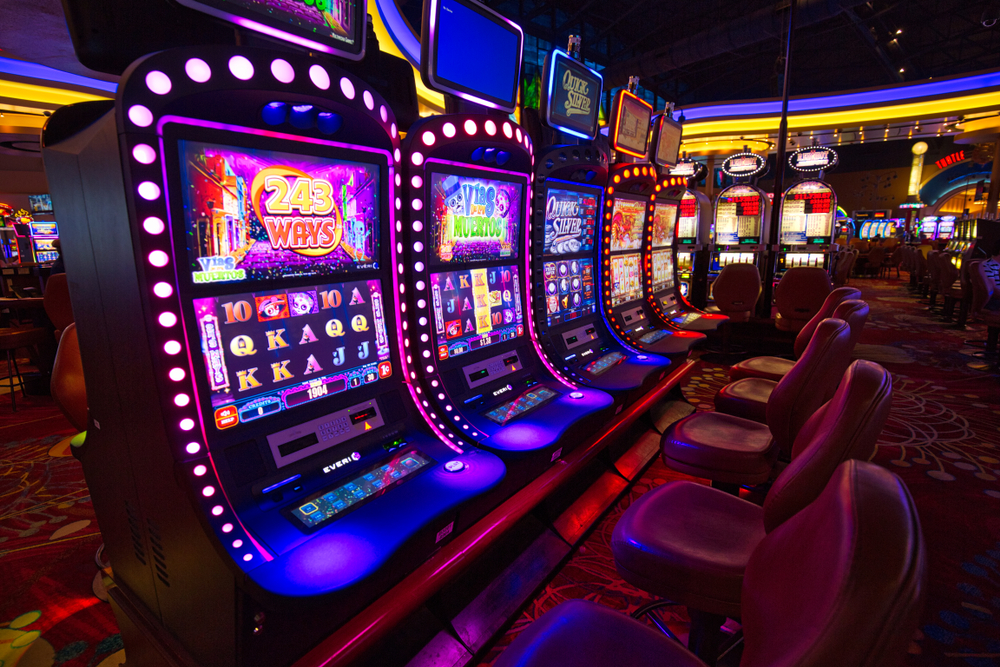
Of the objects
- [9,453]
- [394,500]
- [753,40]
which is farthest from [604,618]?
[753,40]

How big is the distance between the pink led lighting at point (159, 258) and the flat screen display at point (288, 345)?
0.46 ft

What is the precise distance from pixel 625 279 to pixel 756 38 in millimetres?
7280

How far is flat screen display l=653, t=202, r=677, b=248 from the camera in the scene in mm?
4496

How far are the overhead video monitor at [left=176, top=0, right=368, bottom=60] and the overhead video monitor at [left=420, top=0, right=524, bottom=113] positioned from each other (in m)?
0.37

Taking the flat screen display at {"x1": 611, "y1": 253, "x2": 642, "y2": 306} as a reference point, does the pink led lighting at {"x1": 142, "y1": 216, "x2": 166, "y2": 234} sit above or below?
above

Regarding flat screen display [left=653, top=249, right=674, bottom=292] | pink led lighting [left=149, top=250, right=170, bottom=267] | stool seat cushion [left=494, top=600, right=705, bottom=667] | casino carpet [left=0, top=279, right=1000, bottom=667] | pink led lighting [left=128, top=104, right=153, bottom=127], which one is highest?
pink led lighting [left=128, top=104, right=153, bottom=127]

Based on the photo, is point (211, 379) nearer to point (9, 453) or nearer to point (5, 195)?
point (9, 453)

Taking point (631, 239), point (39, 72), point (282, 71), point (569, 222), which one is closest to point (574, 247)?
point (569, 222)

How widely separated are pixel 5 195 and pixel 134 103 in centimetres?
1687

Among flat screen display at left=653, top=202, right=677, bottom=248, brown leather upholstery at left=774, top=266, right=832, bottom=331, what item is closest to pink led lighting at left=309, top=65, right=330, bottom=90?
flat screen display at left=653, top=202, right=677, bottom=248

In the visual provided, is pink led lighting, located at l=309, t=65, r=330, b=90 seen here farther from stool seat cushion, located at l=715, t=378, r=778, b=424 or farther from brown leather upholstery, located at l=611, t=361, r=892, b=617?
stool seat cushion, located at l=715, t=378, r=778, b=424

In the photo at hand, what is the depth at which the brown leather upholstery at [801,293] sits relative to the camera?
15.8ft

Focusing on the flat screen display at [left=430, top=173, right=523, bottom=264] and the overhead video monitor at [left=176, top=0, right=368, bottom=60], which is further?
the flat screen display at [left=430, top=173, right=523, bottom=264]

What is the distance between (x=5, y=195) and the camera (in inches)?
499
